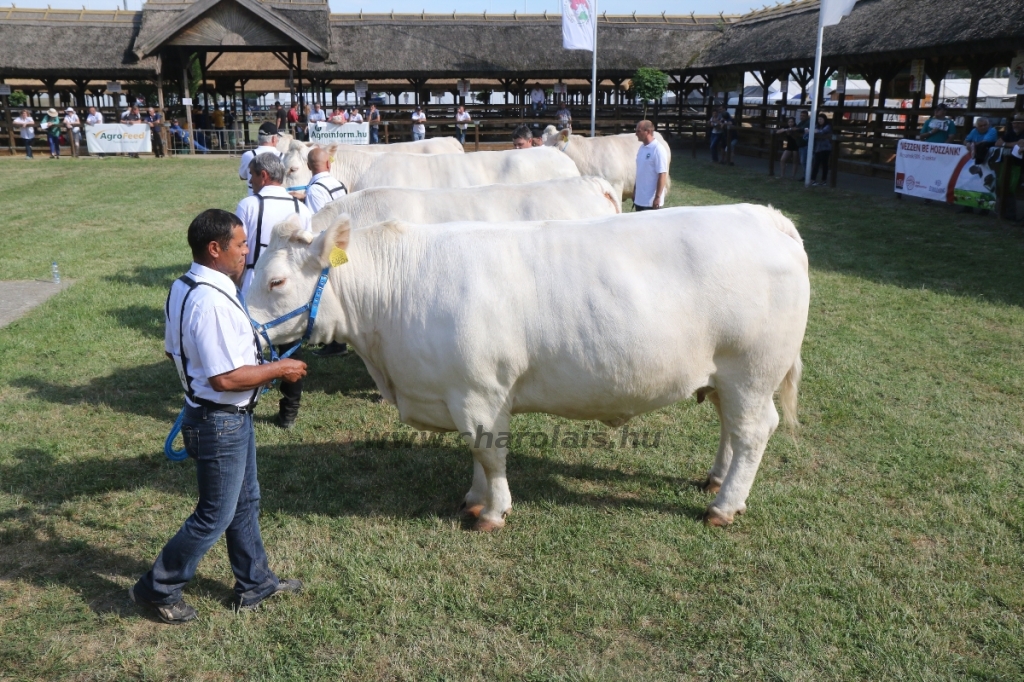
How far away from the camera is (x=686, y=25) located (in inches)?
1364

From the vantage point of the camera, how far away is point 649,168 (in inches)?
422

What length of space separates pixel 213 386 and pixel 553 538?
7.21 feet

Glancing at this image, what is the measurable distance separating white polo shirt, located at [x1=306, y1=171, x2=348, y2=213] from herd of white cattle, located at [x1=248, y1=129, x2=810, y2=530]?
122 inches

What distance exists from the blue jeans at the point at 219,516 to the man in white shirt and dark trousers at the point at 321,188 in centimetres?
404

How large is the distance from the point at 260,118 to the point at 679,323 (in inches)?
1831

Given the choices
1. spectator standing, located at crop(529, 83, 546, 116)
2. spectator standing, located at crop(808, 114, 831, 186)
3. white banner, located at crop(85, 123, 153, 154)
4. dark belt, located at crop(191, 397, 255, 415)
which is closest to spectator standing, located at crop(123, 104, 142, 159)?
white banner, located at crop(85, 123, 153, 154)

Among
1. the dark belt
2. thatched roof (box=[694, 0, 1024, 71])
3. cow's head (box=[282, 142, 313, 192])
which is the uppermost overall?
thatched roof (box=[694, 0, 1024, 71])

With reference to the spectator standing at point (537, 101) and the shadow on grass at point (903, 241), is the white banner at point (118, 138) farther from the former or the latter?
the shadow on grass at point (903, 241)

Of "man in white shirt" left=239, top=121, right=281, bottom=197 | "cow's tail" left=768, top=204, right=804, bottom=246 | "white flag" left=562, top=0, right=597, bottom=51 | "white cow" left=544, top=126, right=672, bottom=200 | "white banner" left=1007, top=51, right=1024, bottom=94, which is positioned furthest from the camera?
"white flag" left=562, top=0, right=597, bottom=51

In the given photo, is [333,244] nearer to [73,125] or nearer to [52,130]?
[52,130]

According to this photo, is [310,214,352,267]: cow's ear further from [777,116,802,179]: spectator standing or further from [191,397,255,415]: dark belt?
[777,116,802,179]: spectator standing

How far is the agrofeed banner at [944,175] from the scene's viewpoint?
47.5 feet

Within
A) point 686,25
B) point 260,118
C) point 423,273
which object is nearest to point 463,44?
point 686,25

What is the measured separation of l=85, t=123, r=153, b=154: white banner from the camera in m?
28.0
